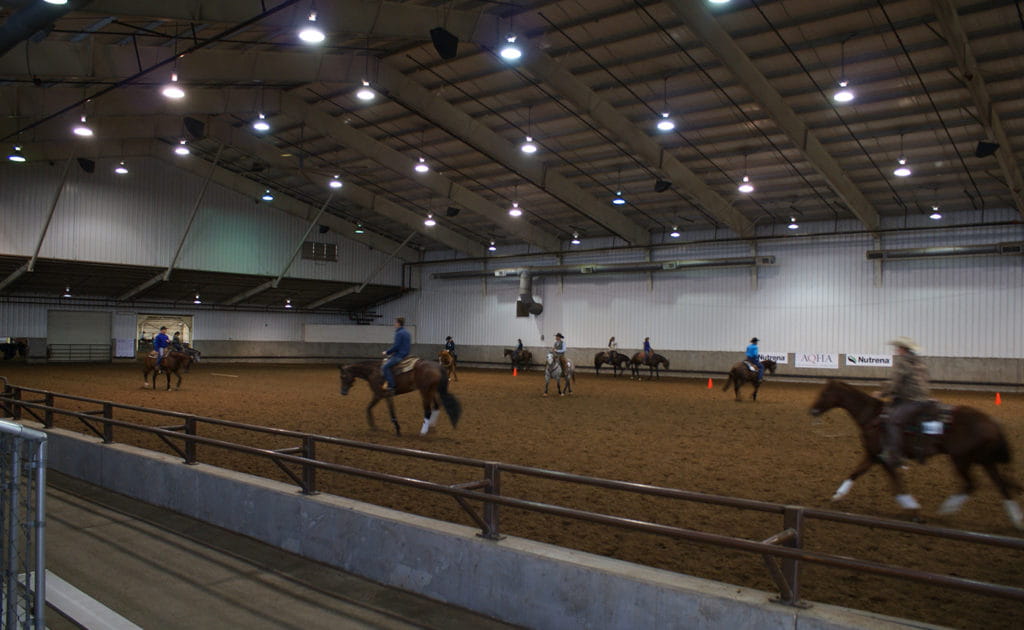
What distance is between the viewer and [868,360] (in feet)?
84.4

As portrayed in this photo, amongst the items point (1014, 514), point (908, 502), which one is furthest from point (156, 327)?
point (1014, 514)

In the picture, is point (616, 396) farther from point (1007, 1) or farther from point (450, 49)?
point (1007, 1)

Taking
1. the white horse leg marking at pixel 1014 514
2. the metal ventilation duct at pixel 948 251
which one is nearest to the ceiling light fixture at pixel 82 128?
the white horse leg marking at pixel 1014 514

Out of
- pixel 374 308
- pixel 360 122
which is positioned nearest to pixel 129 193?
pixel 360 122

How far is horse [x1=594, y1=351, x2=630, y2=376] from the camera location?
3112 cm

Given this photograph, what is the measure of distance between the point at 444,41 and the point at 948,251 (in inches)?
799

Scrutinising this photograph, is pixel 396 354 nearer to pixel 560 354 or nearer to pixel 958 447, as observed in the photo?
pixel 958 447

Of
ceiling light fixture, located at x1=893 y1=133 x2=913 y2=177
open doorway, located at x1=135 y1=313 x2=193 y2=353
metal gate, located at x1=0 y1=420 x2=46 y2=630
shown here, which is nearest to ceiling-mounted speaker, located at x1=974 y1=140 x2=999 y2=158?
ceiling light fixture, located at x1=893 y1=133 x2=913 y2=177

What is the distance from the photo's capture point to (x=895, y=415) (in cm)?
671

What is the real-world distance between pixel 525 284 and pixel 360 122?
14085 millimetres

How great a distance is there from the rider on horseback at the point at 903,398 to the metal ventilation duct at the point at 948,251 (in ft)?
68.2

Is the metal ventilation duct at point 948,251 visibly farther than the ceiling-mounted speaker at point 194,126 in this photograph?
No

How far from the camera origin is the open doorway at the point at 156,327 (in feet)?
119

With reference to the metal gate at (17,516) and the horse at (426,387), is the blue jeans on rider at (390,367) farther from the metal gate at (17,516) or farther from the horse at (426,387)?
the metal gate at (17,516)
